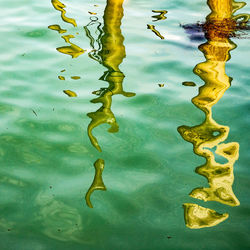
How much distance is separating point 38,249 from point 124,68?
2686mm

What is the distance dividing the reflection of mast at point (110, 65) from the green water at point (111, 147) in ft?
0.23

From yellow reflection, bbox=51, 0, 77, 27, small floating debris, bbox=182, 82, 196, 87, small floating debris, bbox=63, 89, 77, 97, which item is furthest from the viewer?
yellow reflection, bbox=51, 0, 77, 27

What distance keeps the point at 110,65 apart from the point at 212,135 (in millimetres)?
1741

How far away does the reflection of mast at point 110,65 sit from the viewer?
331cm

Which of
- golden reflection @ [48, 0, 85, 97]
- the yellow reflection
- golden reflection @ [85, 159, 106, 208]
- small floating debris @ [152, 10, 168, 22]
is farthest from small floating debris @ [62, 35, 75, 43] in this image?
golden reflection @ [85, 159, 106, 208]

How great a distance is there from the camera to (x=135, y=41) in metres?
4.93

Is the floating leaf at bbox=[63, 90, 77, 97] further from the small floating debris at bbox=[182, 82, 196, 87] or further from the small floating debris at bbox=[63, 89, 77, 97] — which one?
the small floating debris at bbox=[182, 82, 196, 87]

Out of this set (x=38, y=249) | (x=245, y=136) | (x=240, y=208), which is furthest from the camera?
(x=245, y=136)

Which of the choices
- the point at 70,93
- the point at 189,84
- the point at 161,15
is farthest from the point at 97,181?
the point at 161,15

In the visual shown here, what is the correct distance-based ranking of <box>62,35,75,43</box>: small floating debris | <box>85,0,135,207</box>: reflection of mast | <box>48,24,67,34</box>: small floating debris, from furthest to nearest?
<box>48,24,67,34</box>: small floating debris < <box>62,35,75,43</box>: small floating debris < <box>85,0,135,207</box>: reflection of mast

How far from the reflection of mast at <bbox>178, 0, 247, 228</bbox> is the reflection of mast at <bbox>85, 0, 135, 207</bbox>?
783 millimetres

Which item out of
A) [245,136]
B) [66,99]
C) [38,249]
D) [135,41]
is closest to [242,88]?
[245,136]

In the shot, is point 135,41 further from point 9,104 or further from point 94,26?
point 9,104

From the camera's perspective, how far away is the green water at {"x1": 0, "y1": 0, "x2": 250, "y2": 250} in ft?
7.43
